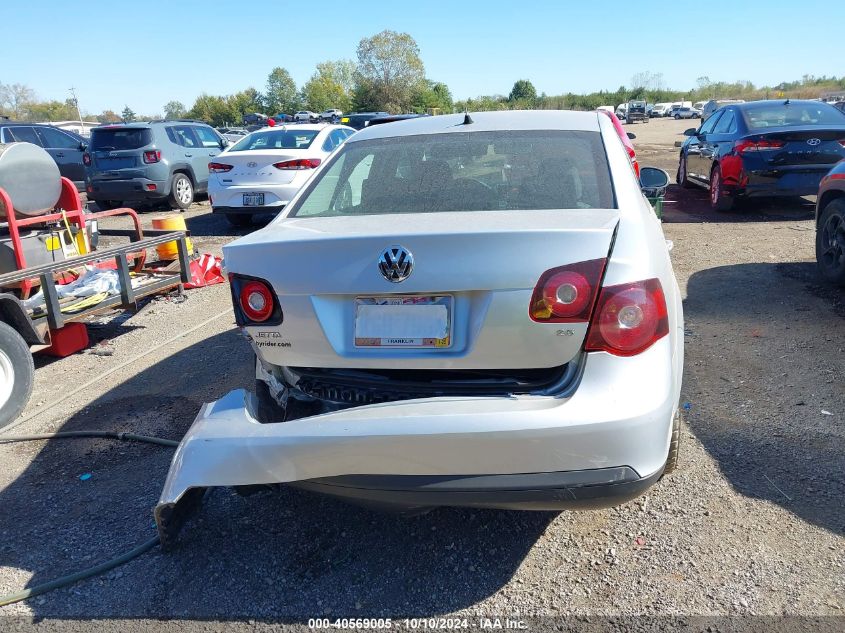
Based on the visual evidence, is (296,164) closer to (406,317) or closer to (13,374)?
(13,374)

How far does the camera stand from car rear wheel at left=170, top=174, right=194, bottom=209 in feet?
45.0

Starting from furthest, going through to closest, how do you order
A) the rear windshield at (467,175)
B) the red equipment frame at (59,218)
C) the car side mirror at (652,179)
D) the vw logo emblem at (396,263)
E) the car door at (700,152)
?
the car door at (700,152) → the red equipment frame at (59,218) → the car side mirror at (652,179) → the rear windshield at (467,175) → the vw logo emblem at (396,263)

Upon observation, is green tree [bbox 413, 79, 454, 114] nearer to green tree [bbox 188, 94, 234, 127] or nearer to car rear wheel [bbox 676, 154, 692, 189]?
green tree [bbox 188, 94, 234, 127]

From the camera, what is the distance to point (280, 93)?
104 m

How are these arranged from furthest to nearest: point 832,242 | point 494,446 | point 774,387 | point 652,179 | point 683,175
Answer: point 683,175 < point 832,242 < point 652,179 < point 774,387 < point 494,446

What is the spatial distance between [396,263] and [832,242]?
5.54 m

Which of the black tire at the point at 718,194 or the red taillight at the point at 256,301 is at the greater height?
the red taillight at the point at 256,301

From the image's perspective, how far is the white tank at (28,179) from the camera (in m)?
5.33

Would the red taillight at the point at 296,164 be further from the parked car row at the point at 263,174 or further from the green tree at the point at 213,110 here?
the green tree at the point at 213,110

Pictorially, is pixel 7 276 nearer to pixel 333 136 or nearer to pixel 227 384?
pixel 227 384

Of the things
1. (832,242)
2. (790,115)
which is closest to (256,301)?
(832,242)

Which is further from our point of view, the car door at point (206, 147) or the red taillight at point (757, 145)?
the car door at point (206, 147)

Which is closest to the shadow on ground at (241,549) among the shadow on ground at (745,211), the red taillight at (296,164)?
the red taillight at (296,164)

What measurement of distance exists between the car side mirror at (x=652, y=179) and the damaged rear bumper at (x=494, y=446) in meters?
2.51
